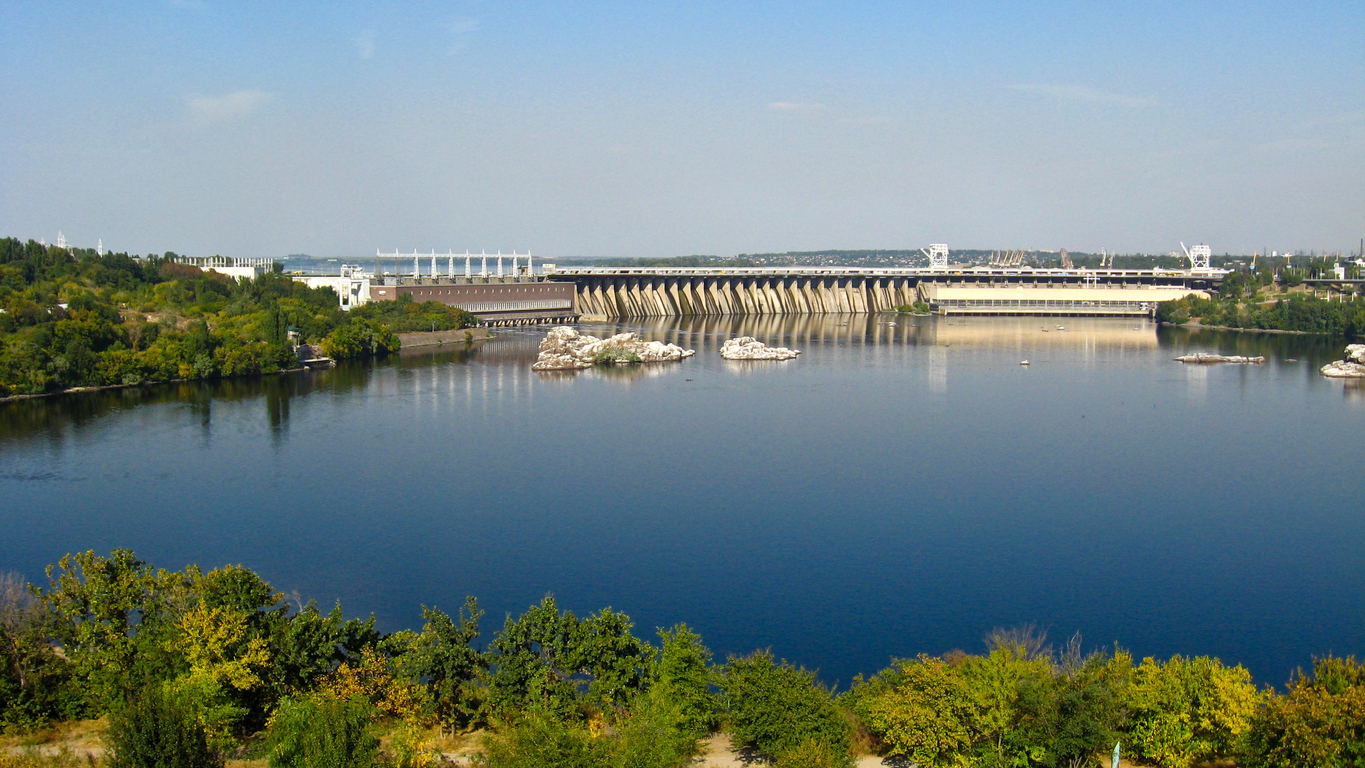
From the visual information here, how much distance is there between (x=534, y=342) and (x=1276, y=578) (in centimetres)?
1715

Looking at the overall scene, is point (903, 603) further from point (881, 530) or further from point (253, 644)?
point (253, 644)

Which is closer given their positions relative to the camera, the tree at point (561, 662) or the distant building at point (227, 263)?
the tree at point (561, 662)

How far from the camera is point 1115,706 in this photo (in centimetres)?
440

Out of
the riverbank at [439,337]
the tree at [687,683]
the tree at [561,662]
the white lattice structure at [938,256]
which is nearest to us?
the tree at [687,683]

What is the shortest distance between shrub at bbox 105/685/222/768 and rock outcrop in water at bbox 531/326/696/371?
45.9 ft

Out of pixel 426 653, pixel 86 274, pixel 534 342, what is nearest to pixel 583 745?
pixel 426 653

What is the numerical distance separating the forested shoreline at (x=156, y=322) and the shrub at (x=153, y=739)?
1202 centimetres

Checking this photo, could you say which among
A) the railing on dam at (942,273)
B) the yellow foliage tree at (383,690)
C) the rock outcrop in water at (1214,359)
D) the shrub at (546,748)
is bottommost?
the yellow foliage tree at (383,690)

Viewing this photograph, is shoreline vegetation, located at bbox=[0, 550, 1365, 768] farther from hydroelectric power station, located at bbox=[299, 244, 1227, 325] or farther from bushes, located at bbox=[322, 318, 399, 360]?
hydroelectric power station, located at bbox=[299, 244, 1227, 325]

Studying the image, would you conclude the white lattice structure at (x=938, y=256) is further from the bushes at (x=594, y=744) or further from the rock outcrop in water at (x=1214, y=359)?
the bushes at (x=594, y=744)

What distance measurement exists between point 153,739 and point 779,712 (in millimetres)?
2402

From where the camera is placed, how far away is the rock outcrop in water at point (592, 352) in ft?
60.4

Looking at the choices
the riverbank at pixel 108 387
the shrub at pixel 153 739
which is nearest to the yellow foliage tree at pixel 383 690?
the shrub at pixel 153 739

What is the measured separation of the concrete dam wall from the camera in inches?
1206
